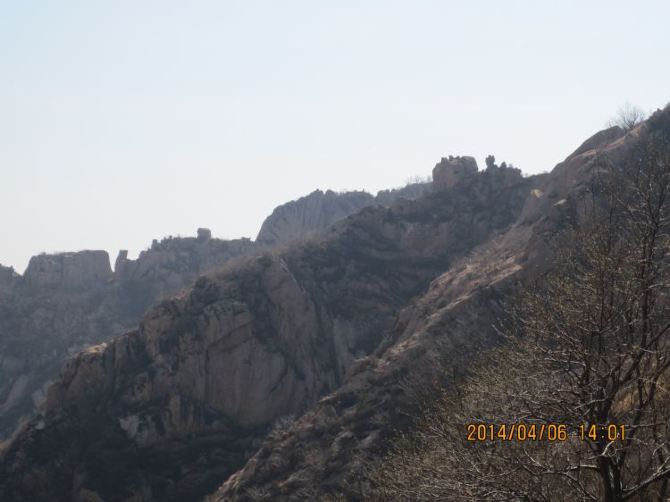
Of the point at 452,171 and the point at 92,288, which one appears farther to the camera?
the point at 92,288

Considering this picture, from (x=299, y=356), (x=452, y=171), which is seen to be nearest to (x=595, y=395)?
(x=299, y=356)

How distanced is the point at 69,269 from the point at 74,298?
23.4 feet

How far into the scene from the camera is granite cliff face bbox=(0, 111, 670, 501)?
4112 cm

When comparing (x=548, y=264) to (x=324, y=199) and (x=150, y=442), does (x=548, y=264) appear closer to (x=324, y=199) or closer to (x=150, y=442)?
(x=150, y=442)

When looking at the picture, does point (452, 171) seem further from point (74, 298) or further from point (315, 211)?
point (74, 298)

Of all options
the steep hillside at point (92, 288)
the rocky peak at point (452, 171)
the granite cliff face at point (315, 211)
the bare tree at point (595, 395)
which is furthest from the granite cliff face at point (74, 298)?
the bare tree at point (595, 395)

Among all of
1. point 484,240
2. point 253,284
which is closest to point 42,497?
point 253,284

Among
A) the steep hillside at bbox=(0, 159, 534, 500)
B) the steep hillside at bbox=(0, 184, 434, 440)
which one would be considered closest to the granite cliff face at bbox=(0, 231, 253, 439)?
the steep hillside at bbox=(0, 184, 434, 440)

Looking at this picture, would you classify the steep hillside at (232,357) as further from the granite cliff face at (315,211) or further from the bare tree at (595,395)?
the granite cliff face at (315,211)

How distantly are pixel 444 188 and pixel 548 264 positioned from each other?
3767cm
